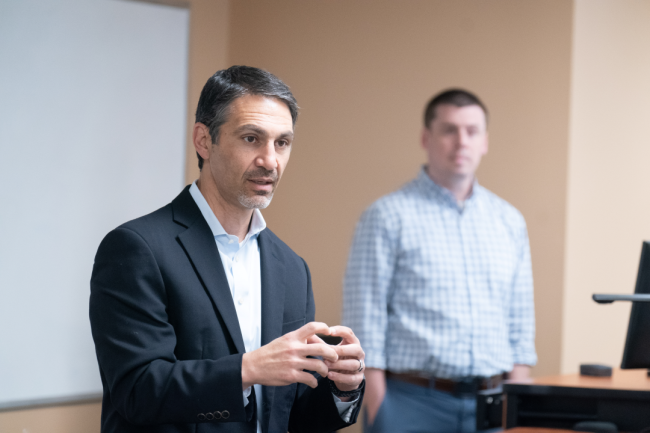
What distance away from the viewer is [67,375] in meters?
2.85

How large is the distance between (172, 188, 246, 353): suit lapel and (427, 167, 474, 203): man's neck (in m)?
1.43

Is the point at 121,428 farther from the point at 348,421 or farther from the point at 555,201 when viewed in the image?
the point at 555,201

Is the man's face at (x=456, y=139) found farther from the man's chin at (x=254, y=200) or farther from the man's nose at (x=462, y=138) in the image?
the man's chin at (x=254, y=200)

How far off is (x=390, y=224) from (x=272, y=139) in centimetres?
117

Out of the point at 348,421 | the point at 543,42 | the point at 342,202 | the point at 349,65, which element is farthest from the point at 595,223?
the point at 348,421

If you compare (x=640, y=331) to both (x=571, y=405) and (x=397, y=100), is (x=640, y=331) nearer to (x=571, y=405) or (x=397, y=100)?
(x=571, y=405)

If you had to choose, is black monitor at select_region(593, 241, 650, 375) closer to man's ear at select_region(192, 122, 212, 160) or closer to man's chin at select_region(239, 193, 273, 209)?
man's chin at select_region(239, 193, 273, 209)

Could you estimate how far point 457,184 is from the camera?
8.25 ft

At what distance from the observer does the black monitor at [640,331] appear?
1.80 m

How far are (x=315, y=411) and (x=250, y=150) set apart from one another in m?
0.56

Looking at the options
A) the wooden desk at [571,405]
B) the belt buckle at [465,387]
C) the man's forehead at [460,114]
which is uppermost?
the man's forehead at [460,114]

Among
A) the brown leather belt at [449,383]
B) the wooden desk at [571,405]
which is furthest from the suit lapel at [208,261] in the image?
the brown leather belt at [449,383]

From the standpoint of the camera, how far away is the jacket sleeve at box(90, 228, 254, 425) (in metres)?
1.08

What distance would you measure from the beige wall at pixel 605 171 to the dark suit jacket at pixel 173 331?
2084mm
